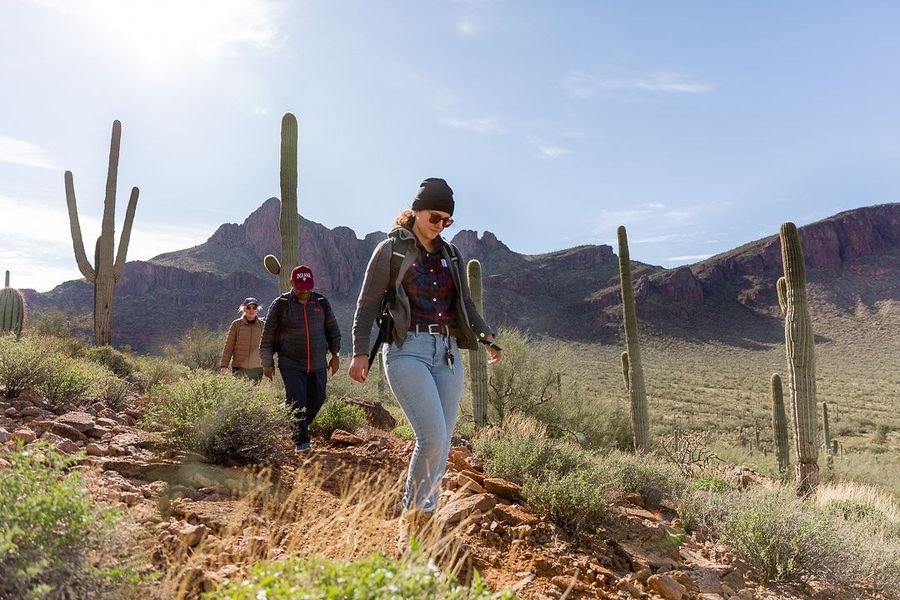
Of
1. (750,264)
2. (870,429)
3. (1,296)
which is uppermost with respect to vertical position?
(750,264)

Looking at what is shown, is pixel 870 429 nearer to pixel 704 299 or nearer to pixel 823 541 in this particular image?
pixel 823 541

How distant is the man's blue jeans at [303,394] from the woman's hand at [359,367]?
246 centimetres

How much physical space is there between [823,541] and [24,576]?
14.6 ft

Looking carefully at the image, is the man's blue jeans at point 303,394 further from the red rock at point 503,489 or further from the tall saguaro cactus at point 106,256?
the tall saguaro cactus at point 106,256

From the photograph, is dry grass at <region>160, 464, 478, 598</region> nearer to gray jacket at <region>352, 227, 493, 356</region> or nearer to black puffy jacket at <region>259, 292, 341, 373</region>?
gray jacket at <region>352, 227, 493, 356</region>

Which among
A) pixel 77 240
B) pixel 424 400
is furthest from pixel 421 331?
pixel 77 240

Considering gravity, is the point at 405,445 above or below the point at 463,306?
below

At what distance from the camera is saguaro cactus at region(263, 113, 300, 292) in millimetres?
8711

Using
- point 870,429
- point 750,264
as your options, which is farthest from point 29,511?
point 750,264

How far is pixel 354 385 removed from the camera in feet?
64.6

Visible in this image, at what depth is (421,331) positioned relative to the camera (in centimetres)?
297

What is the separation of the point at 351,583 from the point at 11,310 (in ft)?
54.6

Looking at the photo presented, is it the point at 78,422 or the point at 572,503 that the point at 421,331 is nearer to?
the point at 572,503

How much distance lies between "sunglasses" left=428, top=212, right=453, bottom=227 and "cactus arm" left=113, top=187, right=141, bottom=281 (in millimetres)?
13618
